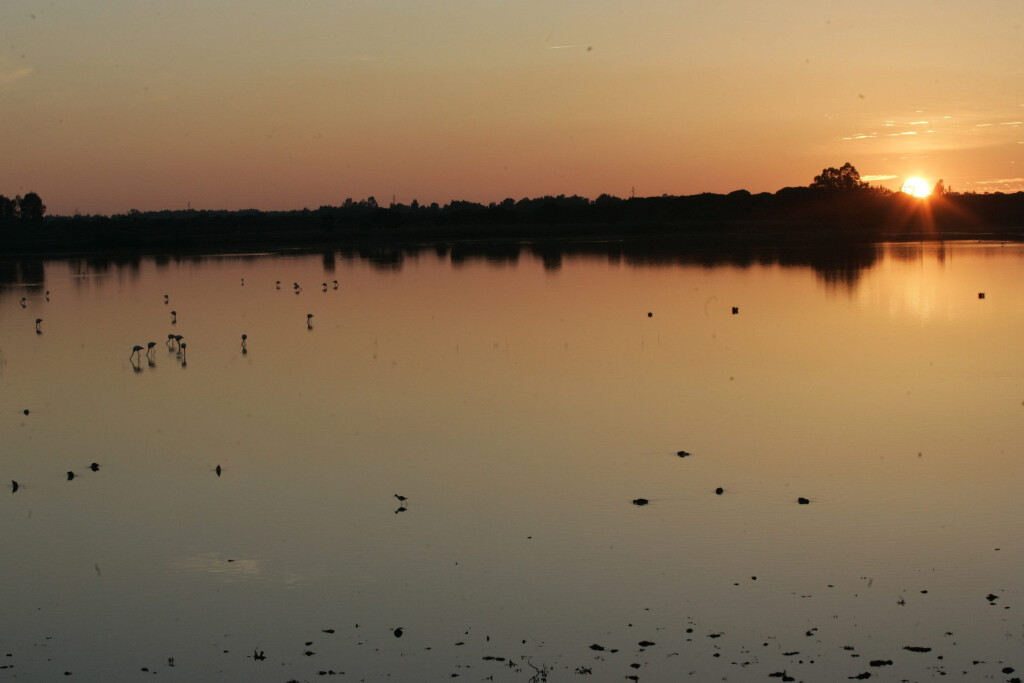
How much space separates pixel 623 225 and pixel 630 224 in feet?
3.30

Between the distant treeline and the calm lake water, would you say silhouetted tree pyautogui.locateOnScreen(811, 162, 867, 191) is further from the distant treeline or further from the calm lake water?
the calm lake water

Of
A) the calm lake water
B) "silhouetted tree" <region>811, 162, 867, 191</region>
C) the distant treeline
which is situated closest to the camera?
the calm lake water

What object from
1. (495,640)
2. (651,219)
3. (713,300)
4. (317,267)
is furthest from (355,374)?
(651,219)

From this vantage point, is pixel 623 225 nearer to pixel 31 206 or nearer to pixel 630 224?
pixel 630 224

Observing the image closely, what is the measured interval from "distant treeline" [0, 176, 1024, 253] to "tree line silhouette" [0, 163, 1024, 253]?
0.12 meters

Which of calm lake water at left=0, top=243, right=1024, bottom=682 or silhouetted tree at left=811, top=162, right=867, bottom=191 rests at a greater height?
silhouetted tree at left=811, top=162, right=867, bottom=191

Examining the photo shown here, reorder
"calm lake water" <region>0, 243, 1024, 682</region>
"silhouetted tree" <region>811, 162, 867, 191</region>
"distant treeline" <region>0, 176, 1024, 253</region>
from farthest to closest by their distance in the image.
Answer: "silhouetted tree" <region>811, 162, 867, 191</region> < "distant treeline" <region>0, 176, 1024, 253</region> < "calm lake water" <region>0, 243, 1024, 682</region>

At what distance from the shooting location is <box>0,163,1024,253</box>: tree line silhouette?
95.8 metres

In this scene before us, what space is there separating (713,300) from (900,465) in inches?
881

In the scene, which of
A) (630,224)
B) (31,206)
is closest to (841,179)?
(630,224)

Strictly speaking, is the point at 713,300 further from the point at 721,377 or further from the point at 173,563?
the point at 173,563

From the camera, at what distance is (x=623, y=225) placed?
11238 cm

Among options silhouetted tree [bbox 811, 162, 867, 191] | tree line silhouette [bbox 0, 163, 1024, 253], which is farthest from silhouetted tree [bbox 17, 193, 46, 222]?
silhouetted tree [bbox 811, 162, 867, 191]

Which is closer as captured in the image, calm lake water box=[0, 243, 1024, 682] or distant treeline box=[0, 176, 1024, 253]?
calm lake water box=[0, 243, 1024, 682]
